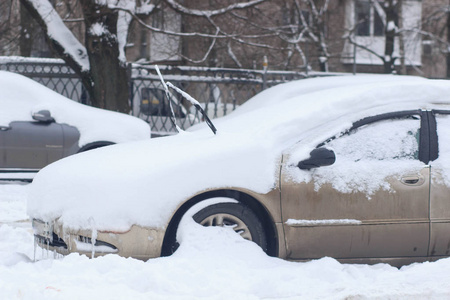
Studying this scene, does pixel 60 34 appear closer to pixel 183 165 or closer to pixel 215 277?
pixel 183 165

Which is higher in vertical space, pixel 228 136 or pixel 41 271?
pixel 228 136

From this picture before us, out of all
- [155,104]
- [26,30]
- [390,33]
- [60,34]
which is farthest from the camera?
[390,33]

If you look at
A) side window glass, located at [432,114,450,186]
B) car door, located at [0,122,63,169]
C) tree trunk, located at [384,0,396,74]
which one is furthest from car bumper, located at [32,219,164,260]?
tree trunk, located at [384,0,396,74]

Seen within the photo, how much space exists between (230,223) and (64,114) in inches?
241

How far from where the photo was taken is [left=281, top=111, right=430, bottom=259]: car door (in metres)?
5.07

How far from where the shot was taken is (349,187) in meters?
5.11

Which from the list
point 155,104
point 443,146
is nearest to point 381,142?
point 443,146

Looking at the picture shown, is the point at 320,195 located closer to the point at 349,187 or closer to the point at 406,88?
the point at 349,187

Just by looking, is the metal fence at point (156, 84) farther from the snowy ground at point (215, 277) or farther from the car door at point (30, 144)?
the snowy ground at point (215, 277)

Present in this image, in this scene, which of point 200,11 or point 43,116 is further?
point 200,11

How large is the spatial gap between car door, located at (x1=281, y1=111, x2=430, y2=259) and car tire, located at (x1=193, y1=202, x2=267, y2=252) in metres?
0.21

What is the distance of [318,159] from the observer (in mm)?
5031

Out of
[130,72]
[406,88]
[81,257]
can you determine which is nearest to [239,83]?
[130,72]

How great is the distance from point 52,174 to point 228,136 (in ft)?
4.43
